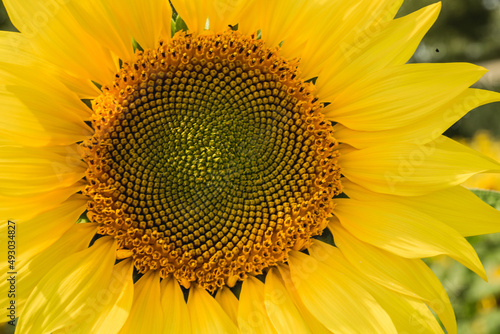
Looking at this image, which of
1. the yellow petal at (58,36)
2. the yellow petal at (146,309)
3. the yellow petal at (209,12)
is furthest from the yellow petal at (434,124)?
the yellow petal at (58,36)

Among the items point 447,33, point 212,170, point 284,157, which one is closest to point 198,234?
point 212,170

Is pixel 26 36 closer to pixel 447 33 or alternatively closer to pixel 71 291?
pixel 71 291

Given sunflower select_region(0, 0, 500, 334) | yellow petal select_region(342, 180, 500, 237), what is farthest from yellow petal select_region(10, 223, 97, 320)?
yellow petal select_region(342, 180, 500, 237)

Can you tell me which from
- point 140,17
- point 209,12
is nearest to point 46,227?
point 140,17

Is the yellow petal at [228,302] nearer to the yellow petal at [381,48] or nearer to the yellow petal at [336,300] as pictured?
the yellow petal at [336,300]

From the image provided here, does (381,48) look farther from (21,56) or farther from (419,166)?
(21,56)

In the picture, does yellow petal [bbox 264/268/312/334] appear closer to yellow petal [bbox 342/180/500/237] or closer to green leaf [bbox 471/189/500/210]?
yellow petal [bbox 342/180/500/237]
